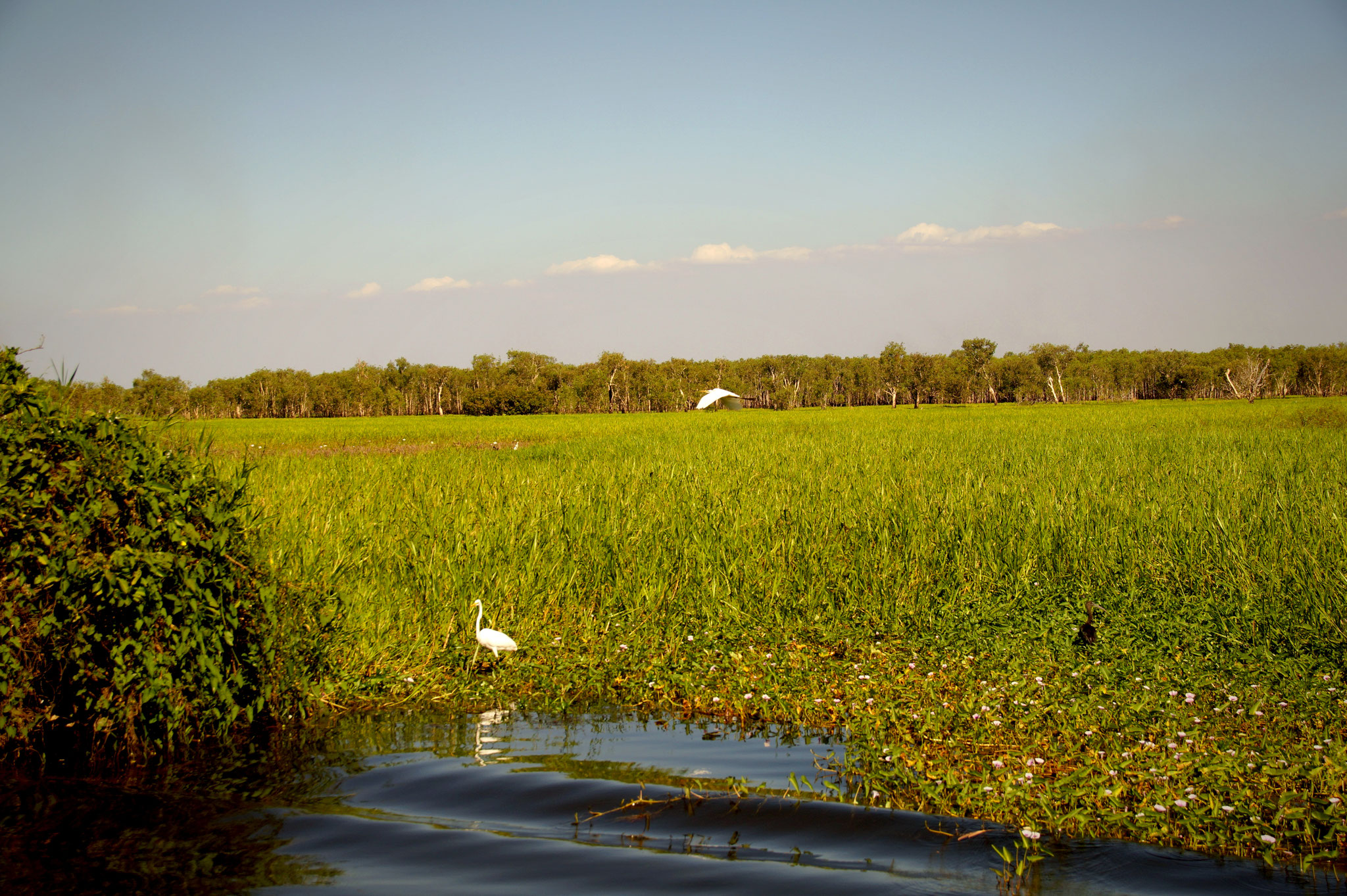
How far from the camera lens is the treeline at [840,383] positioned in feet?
379

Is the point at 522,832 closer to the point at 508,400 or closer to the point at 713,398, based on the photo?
the point at 713,398

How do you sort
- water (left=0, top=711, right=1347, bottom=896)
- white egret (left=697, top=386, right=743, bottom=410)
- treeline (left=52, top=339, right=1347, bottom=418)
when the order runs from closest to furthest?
water (left=0, top=711, right=1347, bottom=896) < white egret (left=697, top=386, right=743, bottom=410) < treeline (left=52, top=339, right=1347, bottom=418)

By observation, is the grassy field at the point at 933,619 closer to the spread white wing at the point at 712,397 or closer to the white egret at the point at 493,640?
the white egret at the point at 493,640

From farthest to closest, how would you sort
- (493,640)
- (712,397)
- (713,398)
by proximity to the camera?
(712,397), (713,398), (493,640)

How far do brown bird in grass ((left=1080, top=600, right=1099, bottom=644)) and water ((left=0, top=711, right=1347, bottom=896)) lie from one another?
99.1 inches

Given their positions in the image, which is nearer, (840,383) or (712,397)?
(712,397)

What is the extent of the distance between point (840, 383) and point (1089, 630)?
13368cm

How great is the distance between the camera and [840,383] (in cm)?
13738

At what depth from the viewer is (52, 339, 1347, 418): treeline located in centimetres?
11550

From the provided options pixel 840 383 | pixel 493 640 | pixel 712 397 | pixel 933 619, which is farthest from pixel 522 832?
pixel 840 383

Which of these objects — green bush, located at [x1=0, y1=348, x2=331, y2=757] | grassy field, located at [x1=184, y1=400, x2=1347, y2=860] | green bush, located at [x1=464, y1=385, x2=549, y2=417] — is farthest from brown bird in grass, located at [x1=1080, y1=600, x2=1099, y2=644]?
green bush, located at [x1=464, y1=385, x2=549, y2=417]

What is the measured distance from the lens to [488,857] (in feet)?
13.2

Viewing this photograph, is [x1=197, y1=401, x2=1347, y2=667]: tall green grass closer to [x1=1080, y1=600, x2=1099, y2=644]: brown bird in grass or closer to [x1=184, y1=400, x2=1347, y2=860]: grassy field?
[x1=184, y1=400, x2=1347, y2=860]: grassy field

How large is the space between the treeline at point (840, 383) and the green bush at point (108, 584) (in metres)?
101
